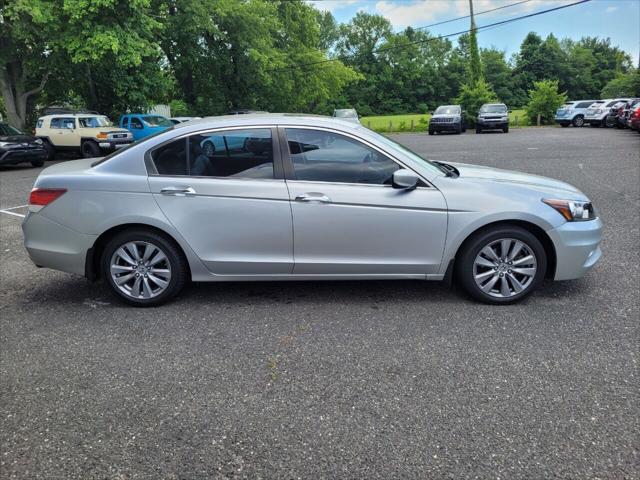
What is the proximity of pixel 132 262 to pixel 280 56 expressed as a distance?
3652 centimetres

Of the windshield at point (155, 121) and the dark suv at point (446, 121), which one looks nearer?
the windshield at point (155, 121)

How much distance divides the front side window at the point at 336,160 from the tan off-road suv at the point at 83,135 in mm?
16772

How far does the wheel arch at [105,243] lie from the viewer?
4262 mm

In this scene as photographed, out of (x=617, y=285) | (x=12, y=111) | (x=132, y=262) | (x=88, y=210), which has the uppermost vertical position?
(x=12, y=111)

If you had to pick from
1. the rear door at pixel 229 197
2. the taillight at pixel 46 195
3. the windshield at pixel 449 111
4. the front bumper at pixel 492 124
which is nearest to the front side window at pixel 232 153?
the rear door at pixel 229 197

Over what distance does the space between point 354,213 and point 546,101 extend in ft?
122

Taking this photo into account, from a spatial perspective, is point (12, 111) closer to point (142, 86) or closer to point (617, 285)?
point (142, 86)

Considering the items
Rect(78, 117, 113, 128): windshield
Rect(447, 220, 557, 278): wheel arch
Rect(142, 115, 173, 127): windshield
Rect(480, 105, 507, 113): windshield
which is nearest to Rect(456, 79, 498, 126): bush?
Rect(480, 105, 507, 113): windshield

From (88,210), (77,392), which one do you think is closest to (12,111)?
(88,210)

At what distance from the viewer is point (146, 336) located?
12.6 feet

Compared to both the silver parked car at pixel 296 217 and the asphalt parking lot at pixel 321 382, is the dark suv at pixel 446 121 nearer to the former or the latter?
the asphalt parking lot at pixel 321 382

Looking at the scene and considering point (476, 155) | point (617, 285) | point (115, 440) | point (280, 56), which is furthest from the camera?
point (280, 56)

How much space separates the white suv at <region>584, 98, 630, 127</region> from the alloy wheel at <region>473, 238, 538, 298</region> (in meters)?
30.4

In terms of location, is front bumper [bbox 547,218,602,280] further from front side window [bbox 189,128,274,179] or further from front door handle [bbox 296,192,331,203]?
front side window [bbox 189,128,274,179]
